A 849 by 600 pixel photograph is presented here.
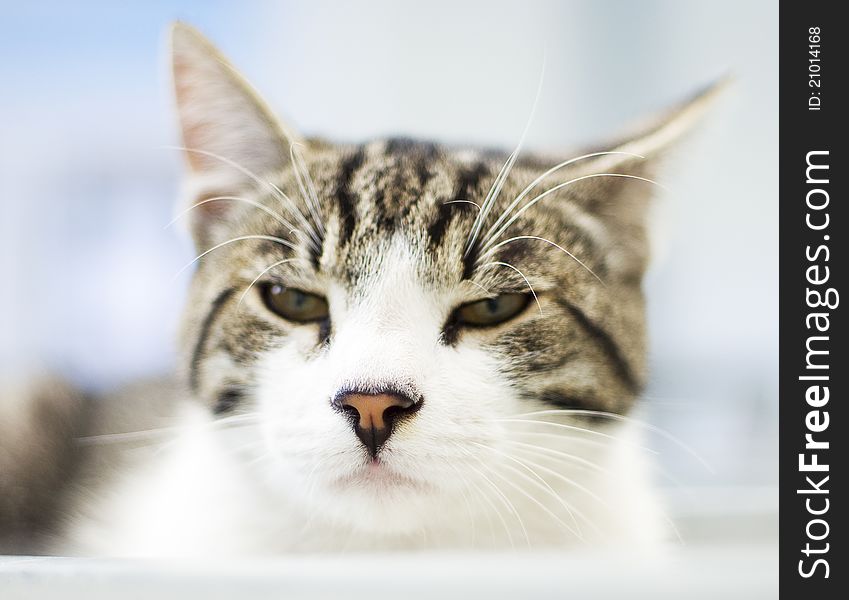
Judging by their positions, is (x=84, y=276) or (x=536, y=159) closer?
(x=536, y=159)

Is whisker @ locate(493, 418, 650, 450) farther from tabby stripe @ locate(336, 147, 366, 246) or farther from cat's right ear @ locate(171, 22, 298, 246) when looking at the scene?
cat's right ear @ locate(171, 22, 298, 246)

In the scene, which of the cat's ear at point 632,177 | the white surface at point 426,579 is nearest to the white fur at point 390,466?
the white surface at point 426,579

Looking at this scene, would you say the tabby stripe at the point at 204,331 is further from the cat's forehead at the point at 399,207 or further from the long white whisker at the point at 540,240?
the long white whisker at the point at 540,240

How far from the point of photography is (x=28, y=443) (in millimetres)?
1246

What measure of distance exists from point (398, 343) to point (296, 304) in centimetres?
15

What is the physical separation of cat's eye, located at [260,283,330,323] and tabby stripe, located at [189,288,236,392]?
0.07 meters

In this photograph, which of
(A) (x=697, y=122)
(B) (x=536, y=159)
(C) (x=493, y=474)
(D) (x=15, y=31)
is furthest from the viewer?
(D) (x=15, y=31)

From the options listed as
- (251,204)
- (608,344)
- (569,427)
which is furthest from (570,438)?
(251,204)

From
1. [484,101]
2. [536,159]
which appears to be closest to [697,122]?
[536,159]

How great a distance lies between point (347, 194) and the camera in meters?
0.90

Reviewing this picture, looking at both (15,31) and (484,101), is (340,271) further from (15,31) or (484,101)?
(15,31)

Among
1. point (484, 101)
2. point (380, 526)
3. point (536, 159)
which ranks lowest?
point (380, 526)

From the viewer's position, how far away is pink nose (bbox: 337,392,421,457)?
0.73m
